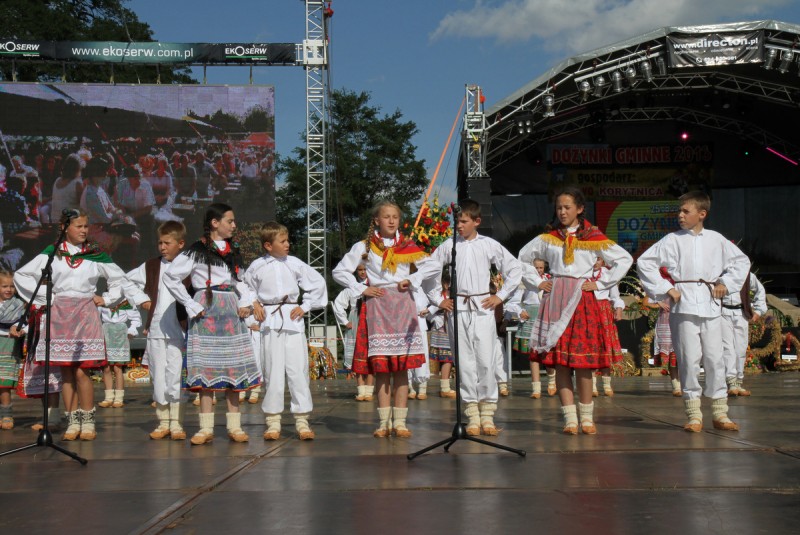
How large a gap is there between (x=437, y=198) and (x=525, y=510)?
897 cm

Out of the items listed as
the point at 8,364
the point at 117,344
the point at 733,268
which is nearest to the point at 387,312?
the point at 733,268

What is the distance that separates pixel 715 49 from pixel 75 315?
1511 cm

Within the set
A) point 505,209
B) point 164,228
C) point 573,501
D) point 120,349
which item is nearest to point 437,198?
point 120,349

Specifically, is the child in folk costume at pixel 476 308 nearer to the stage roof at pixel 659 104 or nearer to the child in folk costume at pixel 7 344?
the child in folk costume at pixel 7 344

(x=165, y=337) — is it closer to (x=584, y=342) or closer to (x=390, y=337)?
(x=390, y=337)

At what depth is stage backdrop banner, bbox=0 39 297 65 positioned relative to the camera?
960 inches

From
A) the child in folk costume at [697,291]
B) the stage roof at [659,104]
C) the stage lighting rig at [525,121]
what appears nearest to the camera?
the child in folk costume at [697,291]

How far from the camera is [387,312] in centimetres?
714

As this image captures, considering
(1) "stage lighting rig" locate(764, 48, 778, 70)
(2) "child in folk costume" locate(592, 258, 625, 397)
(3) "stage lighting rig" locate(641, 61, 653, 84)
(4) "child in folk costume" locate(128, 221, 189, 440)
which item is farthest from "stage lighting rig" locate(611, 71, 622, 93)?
(4) "child in folk costume" locate(128, 221, 189, 440)

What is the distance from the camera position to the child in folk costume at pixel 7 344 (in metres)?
8.77

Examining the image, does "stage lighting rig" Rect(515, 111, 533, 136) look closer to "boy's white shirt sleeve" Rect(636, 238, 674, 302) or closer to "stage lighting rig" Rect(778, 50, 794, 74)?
"stage lighting rig" Rect(778, 50, 794, 74)

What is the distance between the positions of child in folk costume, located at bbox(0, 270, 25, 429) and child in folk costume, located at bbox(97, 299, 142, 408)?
2211 mm

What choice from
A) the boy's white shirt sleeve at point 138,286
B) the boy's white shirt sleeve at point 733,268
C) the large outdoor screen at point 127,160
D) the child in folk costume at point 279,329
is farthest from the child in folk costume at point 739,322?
the large outdoor screen at point 127,160

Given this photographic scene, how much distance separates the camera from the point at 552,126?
2377 cm
